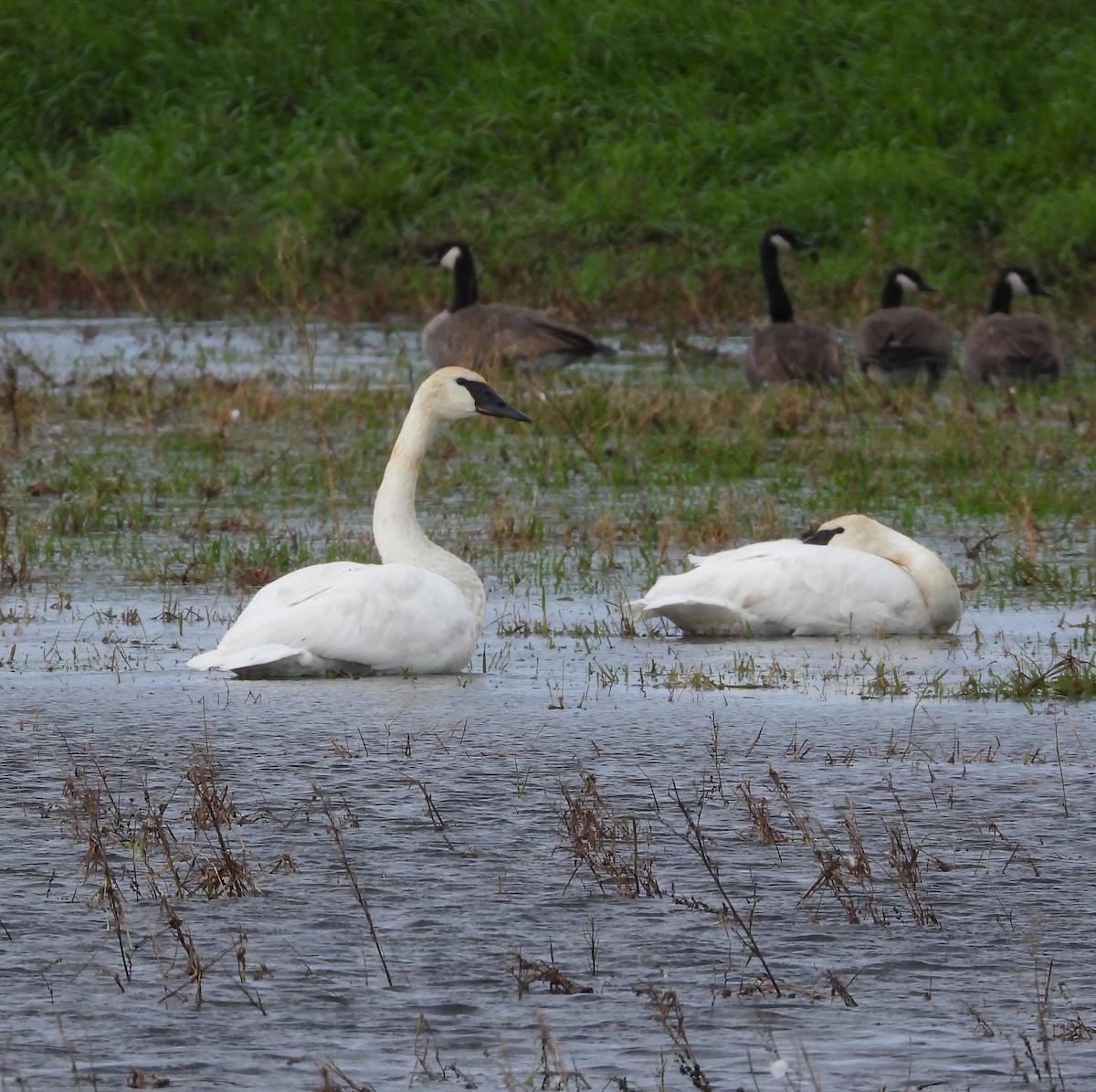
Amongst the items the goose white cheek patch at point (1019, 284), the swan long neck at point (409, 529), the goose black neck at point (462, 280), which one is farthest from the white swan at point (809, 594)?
the goose white cheek patch at point (1019, 284)


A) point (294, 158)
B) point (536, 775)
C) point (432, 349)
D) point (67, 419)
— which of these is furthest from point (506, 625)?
point (294, 158)

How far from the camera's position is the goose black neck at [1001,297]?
19.9 metres

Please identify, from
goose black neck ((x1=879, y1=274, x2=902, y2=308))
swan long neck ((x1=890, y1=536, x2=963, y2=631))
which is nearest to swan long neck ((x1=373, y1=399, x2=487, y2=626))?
swan long neck ((x1=890, y1=536, x2=963, y2=631))

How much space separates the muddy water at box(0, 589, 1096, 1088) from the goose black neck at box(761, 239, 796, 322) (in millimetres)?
11762

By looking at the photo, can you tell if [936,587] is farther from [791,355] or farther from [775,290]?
[775,290]

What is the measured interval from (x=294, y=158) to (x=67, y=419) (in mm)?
14429

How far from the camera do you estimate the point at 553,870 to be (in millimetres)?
5008

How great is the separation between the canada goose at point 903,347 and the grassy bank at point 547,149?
535 centimetres

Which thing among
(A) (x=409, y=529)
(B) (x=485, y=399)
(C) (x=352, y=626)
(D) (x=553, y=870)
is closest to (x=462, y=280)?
(B) (x=485, y=399)

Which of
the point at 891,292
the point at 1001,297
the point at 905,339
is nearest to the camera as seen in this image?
the point at 905,339

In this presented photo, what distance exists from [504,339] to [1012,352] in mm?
4082

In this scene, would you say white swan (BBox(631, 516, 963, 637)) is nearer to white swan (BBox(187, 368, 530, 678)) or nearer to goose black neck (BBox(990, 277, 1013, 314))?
white swan (BBox(187, 368, 530, 678))

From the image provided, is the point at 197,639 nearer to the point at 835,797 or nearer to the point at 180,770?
the point at 180,770

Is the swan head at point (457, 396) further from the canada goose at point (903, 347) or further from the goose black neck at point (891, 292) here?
the goose black neck at point (891, 292)
